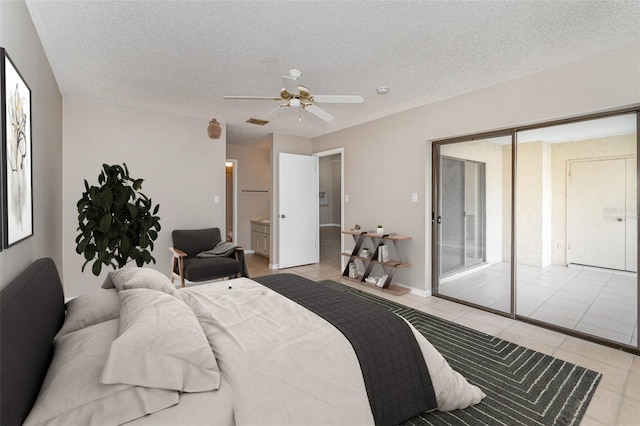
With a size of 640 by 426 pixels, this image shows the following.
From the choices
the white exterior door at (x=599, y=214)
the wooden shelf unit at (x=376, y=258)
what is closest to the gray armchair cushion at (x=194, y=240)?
the wooden shelf unit at (x=376, y=258)

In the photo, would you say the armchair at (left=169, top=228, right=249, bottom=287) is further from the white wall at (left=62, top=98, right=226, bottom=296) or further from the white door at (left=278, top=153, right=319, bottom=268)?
the white door at (left=278, top=153, right=319, bottom=268)

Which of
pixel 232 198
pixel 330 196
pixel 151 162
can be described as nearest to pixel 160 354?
pixel 151 162

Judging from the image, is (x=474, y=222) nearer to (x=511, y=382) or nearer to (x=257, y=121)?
(x=511, y=382)

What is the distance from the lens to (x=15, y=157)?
1.51 m

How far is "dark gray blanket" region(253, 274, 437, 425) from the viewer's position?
1.52 metres

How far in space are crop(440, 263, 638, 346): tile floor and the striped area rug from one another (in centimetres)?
77

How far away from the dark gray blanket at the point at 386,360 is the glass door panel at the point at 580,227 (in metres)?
2.21

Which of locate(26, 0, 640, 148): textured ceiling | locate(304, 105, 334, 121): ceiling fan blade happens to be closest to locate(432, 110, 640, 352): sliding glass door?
locate(26, 0, 640, 148): textured ceiling

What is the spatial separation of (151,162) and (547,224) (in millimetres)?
4815

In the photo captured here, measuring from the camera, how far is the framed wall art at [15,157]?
1349mm

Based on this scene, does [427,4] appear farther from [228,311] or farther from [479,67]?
[228,311]

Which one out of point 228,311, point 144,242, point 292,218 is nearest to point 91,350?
point 228,311

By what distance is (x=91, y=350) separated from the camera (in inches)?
46.3

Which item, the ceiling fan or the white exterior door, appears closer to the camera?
the ceiling fan
